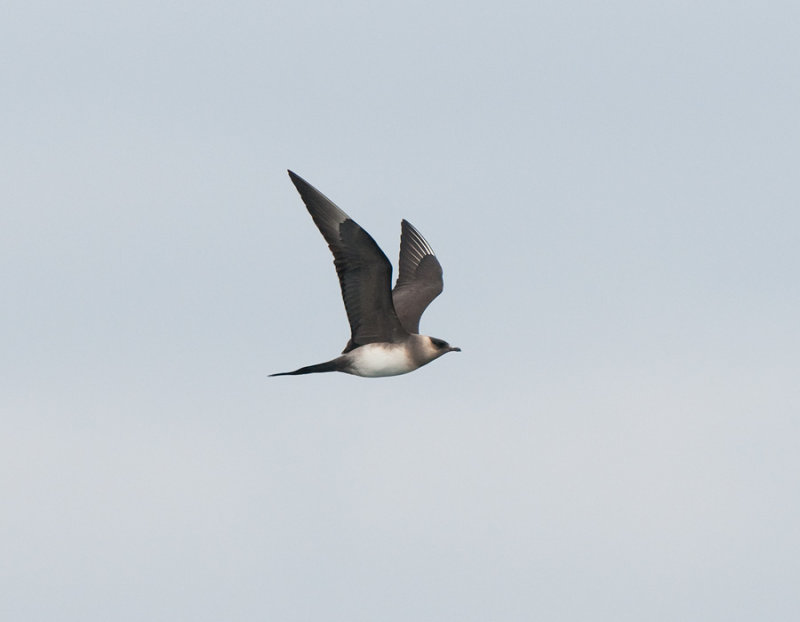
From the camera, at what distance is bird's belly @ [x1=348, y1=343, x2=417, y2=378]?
64.2 feet

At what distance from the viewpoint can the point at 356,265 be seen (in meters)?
18.3

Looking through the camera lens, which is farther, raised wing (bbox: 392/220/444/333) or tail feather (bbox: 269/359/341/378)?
raised wing (bbox: 392/220/444/333)

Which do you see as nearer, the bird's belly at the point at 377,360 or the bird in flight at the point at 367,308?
the bird in flight at the point at 367,308

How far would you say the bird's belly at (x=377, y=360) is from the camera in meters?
19.6

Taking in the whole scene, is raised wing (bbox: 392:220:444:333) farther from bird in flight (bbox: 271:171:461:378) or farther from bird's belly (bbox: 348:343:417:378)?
bird's belly (bbox: 348:343:417:378)

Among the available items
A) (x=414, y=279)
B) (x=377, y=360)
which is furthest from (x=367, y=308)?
(x=414, y=279)

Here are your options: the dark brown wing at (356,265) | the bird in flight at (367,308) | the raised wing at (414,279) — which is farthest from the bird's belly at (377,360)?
the raised wing at (414,279)

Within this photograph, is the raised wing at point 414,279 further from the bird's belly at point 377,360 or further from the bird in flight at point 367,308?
the bird's belly at point 377,360

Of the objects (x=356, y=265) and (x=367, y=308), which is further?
(x=367, y=308)

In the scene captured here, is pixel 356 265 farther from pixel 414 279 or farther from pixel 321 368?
pixel 414 279

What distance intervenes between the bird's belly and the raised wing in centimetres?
161

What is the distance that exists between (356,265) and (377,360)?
1873mm

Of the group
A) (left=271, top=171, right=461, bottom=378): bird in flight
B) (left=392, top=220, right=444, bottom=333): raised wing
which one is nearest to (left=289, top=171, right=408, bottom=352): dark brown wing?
(left=271, top=171, right=461, bottom=378): bird in flight

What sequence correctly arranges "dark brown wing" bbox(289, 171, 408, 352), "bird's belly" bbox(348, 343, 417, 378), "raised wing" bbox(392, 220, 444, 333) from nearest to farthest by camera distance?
"dark brown wing" bbox(289, 171, 408, 352), "bird's belly" bbox(348, 343, 417, 378), "raised wing" bbox(392, 220, 444, 333)
